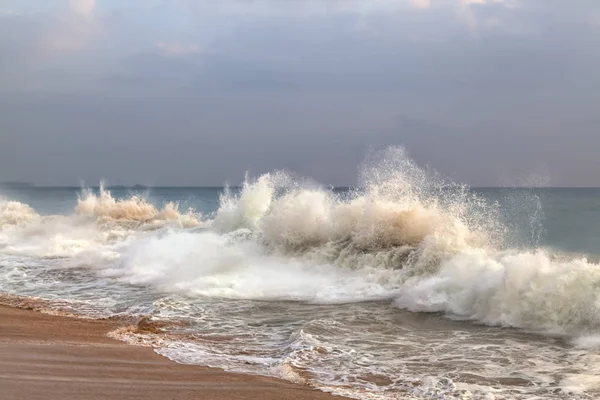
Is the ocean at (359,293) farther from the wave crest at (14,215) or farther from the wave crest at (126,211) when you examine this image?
the wave crest at (14,215)

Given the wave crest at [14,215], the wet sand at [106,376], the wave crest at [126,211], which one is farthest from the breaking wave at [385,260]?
the wave crest at [14,215]

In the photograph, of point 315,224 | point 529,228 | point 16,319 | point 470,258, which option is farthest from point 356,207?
point 529,228

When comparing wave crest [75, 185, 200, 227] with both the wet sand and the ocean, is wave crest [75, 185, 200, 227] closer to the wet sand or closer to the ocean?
the ocean

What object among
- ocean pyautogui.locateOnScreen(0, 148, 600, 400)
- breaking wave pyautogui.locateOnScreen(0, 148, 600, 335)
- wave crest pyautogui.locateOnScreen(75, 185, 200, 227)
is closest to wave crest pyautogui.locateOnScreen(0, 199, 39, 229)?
wave crest pyautogui.locateOnScreen(75, 185, 200, 227)

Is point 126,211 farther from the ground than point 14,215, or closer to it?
farther from the ground

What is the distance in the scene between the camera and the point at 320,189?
59.8 feet

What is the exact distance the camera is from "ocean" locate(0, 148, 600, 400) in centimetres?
680

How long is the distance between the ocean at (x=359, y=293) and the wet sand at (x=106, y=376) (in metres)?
0.42

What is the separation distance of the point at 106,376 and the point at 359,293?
6600mm

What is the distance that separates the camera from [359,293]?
11719 millimetres

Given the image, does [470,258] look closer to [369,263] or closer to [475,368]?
[369,263]

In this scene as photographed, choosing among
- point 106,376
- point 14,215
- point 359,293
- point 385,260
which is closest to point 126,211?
point 14,215

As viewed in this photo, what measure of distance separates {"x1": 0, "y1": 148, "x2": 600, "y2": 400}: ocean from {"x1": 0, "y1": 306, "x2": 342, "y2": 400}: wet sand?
16.4 inches

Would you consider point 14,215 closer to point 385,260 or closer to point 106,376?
point 385,260
